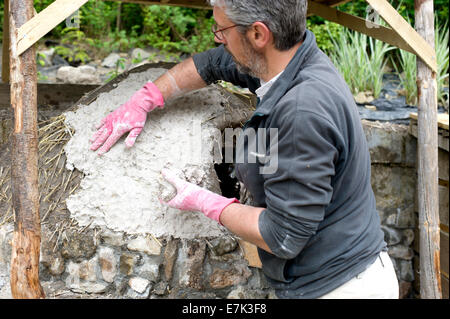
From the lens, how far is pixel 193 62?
98.8 inches

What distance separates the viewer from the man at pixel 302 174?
4.77 feet

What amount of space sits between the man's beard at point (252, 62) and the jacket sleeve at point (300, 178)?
0.33 meters

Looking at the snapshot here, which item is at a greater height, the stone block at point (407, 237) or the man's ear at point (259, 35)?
the man's ear at point (259, 35)

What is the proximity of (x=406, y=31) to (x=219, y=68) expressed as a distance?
131 centimetres

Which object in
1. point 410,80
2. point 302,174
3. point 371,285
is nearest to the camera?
point 302,174

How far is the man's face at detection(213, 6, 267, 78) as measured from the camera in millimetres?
1641

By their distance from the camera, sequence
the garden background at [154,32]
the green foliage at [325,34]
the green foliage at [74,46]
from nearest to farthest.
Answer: the green foliage at [325,34], the garden background at [154,32], the green foliage at [74,46]

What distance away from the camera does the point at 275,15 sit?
1538 mm

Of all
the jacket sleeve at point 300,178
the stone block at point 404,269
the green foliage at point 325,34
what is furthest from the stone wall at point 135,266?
the green foliage at point 325,34

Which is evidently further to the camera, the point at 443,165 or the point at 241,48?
the point at 443,165

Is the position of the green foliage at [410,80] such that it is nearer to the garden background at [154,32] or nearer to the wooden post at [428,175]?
the garden background at [154,32]

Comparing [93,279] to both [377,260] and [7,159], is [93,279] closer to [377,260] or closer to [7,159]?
[7,159]

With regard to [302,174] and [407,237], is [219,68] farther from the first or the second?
[407,237]

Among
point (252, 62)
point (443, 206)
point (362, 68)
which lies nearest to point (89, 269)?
point (252, 62)
